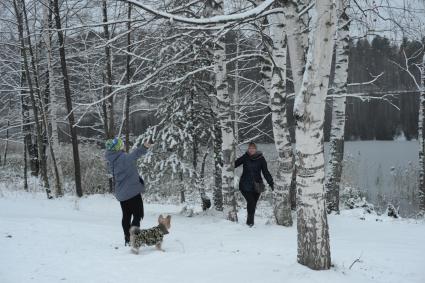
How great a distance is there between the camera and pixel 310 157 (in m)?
4.46

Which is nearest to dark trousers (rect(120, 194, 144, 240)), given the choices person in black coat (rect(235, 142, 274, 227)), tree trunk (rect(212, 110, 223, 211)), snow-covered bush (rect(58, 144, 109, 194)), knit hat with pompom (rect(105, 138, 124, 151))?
knit hat with pompom (rect(105, 138, 124, 151))

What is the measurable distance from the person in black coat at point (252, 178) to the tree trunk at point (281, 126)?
27 cm

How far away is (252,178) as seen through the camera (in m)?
8.59

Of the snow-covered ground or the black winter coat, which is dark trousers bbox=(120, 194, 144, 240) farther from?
the black winter coat

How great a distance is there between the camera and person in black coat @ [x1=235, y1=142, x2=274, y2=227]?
8.59 metres

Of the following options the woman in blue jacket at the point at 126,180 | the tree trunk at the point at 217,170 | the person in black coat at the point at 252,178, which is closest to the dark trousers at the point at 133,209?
the woman in blue jacket at the point at 126,180

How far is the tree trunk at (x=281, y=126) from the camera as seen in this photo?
8039 mm

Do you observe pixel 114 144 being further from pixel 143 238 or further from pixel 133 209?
pixel 143 238

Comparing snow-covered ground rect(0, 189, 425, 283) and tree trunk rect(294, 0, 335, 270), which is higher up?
tree trunk rect(294, 0, 335, 270)

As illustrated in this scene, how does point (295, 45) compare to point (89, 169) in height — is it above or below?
above

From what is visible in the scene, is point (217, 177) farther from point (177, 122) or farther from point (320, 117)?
point (320, 117)

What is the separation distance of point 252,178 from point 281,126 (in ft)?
3.93

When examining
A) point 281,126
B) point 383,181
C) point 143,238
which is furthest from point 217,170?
point 383,181

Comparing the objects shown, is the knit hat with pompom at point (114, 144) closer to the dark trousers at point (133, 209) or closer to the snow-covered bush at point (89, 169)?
the dark trousers at point (133, 209)
